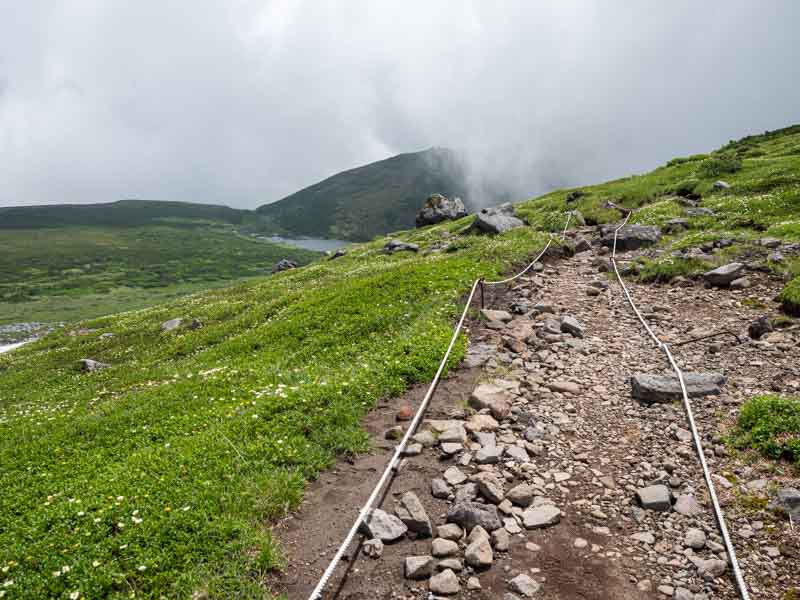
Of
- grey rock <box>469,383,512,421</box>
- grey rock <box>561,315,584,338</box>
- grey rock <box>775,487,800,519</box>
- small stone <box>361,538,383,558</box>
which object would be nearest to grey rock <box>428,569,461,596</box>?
small stone <box>361,538,383,558</box>

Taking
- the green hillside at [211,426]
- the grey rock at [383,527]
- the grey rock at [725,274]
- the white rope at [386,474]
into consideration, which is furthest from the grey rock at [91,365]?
the grey rock at [725,274]

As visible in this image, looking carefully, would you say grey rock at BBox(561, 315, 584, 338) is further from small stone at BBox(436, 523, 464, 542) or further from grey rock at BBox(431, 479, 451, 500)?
small stone at BBox(436, 523, 464, 542)

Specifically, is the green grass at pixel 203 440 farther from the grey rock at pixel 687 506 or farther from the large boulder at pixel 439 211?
the large boulder at pixel 439 211

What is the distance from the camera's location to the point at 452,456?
30.7 feet

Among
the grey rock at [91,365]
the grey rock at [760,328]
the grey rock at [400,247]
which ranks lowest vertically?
the grey rock at [91,365]

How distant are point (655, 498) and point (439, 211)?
272 feet

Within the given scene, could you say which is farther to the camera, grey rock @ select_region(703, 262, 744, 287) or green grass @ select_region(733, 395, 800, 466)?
grey rock @ select_region(703, 262, 744, 287)

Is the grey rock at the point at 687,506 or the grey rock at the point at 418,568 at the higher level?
the grey rock at the point at 687,506

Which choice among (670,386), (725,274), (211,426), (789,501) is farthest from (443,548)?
(725,274)

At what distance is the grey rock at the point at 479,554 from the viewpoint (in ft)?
21.3

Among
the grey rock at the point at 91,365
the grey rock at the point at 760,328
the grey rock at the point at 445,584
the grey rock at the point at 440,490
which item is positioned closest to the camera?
the grey rock at the point at 445,584

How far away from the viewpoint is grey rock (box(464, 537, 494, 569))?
6500 millimetres

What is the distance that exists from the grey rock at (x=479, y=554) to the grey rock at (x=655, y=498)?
2811 mm

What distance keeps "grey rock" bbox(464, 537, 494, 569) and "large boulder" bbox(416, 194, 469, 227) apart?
8179 cm
